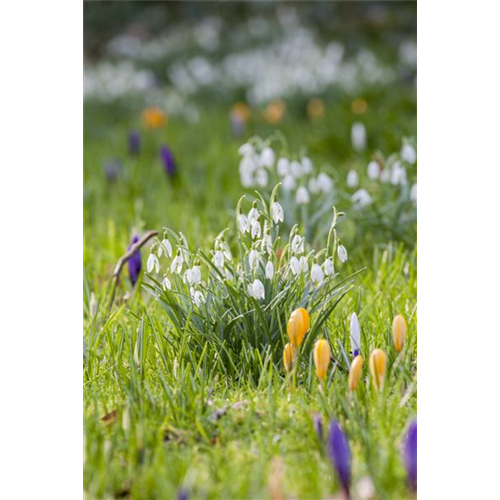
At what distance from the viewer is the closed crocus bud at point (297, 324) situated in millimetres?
1962

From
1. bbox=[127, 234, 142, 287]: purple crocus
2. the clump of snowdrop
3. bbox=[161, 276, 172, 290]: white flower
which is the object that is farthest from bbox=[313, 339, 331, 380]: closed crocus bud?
bbox=[127, 234, 142, 287]: purple crocus

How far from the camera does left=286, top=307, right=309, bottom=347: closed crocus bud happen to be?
196cm

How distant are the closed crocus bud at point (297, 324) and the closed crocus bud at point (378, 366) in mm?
179

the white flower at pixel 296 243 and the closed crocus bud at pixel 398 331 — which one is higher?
the white flower at pixel 296 243

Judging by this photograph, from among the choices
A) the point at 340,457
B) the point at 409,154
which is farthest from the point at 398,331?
the point at 409,154

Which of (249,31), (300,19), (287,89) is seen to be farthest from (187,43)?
(287,89)

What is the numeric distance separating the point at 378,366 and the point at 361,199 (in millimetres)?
1534

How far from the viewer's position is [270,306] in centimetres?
221

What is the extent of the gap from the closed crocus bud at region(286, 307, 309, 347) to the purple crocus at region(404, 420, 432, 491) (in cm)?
34

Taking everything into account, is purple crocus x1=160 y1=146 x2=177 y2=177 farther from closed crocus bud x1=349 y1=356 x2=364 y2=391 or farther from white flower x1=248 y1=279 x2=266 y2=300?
closed crocus bud x1=349 y1=356 x2=364 y2=391

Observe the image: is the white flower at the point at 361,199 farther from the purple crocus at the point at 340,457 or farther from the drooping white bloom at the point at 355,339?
the purple crocus at the point at 340,457

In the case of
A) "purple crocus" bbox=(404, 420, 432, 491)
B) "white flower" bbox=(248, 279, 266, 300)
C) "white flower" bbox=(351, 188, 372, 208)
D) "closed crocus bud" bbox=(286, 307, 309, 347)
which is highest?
"white flower" bbox=(351, 188, 372, 208)

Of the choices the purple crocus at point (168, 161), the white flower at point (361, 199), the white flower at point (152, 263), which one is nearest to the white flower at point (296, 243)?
the white flower at point (152, 263)
